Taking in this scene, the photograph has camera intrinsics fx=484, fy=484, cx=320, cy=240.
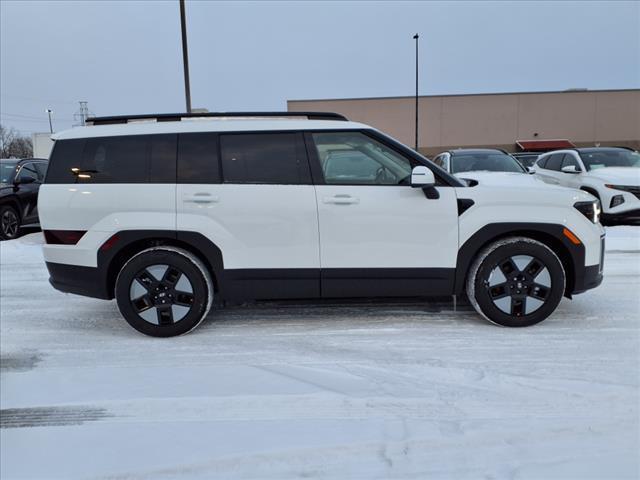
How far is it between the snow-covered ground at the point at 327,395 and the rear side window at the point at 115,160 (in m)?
1.39

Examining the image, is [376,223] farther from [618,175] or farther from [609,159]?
[609,159]

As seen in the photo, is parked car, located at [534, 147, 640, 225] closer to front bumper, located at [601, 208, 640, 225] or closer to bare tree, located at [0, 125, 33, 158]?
front bumper, located at [601, 208, 640, 225]

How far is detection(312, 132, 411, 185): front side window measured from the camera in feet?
13.4

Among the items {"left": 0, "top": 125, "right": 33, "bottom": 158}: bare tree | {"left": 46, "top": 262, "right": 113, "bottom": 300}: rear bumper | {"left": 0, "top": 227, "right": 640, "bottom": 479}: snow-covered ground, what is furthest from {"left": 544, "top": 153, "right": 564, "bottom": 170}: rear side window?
{"left": 0, "top": 125, "right": 33, "bottom": 158}: bare tree

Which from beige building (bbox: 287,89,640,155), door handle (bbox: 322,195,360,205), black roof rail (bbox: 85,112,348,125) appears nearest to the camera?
door handle (bbox: 322,195,360,205)

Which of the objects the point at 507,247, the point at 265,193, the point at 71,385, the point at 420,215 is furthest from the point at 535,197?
the point at 71,385

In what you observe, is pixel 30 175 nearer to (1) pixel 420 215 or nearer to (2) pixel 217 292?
(2) pixel 217 292

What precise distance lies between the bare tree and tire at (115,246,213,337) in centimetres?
8928

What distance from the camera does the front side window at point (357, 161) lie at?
13.4 feet

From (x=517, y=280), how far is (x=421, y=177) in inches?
49.1

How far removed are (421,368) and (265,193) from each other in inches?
72.8

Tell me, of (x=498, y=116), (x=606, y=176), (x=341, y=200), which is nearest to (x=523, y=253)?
(x=341, y=200)

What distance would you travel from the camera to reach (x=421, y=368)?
3.48 m

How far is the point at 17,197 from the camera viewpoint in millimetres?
9625
